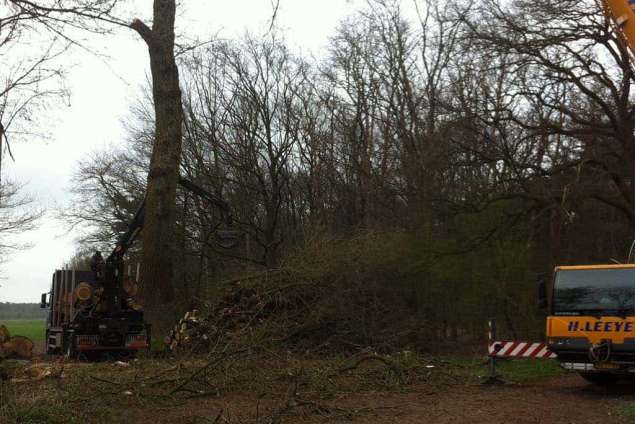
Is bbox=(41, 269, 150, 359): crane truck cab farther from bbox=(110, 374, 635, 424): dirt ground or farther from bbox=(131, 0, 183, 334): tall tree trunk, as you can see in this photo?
bbox=(110, 374, 635, 424): dirt ground

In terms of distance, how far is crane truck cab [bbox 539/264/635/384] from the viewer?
11766 millimetres

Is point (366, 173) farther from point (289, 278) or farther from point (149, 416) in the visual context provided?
point (149, 416)

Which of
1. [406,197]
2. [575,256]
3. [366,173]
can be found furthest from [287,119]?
[575,256]

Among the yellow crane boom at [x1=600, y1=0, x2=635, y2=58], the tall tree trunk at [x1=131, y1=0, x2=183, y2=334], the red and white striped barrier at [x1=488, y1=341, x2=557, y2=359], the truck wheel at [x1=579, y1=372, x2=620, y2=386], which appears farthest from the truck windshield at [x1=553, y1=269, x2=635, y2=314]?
the tall tree trunk at [x1=131, y1=0, x2=183, y2=334]

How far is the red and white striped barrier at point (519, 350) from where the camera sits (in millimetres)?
13211

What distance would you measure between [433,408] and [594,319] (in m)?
3.33

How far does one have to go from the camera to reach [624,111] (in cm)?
1994

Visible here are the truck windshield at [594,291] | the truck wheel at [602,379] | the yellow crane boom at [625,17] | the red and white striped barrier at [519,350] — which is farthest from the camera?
the truck wheel at [602,379]

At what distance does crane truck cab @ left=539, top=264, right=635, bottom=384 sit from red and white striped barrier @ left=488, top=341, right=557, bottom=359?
826mm

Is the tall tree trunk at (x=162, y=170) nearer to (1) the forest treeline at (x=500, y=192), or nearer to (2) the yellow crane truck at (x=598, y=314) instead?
(1) the forest treeline at (x=500, y=192)

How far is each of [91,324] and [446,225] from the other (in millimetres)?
11060

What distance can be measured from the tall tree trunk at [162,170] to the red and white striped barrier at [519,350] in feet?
27.6

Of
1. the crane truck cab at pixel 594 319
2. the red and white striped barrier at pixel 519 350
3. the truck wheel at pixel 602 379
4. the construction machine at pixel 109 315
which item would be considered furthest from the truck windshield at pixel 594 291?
the construction machine at pixel 109 315

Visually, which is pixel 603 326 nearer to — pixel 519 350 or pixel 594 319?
pixel 594 319
